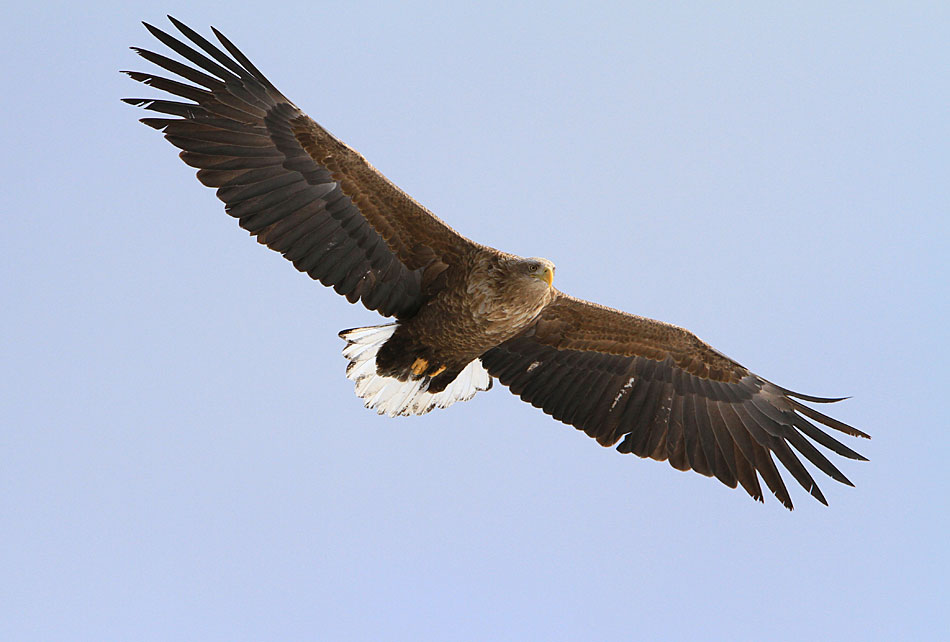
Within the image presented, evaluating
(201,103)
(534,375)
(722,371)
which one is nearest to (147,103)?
(201,103)

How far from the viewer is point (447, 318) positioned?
28.0 feet

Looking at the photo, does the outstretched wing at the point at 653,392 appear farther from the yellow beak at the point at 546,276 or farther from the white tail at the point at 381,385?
the yellow beak at the point at 546,276

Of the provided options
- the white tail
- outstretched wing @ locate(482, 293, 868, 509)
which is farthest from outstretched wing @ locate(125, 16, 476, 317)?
outstretched wing @ locate(482, 293, 868, 509)

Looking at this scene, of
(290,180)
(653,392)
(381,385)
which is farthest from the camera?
(653,392)

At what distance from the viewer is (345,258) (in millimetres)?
8477

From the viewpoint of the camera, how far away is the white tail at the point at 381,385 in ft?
29.2

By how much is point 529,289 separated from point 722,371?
7.77 ft

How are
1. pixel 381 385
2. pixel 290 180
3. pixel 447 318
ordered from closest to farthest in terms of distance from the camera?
pixel 290 180 < pixel 447 318 < pixel 381 385

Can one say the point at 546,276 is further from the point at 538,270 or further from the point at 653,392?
the point at 653,392

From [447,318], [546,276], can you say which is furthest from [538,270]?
[447,318]

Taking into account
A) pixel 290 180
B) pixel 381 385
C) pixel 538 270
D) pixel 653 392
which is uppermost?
pixel 653 392

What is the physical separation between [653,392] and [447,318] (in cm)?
224

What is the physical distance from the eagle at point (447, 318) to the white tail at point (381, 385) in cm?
1

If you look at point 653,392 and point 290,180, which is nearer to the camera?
point 290,180
